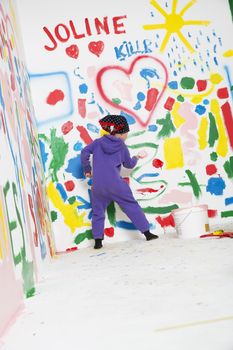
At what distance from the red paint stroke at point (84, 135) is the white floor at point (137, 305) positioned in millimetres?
1056

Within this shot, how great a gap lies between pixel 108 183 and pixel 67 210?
0.40 meters

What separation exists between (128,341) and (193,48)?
97.7 inches

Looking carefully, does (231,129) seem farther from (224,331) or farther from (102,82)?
(224,331)

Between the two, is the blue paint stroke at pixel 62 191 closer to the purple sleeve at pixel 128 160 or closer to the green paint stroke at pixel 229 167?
the purple sleeve at pixel 128 160

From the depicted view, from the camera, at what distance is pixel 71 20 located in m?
2.95

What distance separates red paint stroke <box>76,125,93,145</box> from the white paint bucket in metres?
0.83

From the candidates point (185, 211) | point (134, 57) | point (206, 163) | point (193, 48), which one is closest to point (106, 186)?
point (185, 211)

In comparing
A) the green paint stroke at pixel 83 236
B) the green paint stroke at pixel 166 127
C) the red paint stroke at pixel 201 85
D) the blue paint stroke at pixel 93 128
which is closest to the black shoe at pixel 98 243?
the green paint stroke at pixel 83 236

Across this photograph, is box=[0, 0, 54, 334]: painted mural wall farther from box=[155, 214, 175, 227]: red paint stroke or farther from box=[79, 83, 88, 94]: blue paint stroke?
box=[155, 214, 175, 227]: red paint stroke

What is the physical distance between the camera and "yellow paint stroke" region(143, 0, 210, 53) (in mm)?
3002

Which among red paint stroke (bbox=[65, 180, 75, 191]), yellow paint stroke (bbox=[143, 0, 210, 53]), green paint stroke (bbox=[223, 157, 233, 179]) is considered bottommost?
green paint stroke (bbox=[223, 157, 233, 179])

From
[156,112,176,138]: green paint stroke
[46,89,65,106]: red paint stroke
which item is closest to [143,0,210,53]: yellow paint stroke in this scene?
[156,112,176,138]: green paint stroke

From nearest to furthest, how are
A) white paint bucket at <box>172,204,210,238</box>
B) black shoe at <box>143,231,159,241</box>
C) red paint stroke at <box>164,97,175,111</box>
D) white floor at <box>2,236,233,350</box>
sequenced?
white floor at <box>2,236,233,350</box>, white paint bucket at <box>172,204,210,238</box>, black shoe at <box>143,231,159,241</box>, red paint stroke at <box>164,97,175,111</box>

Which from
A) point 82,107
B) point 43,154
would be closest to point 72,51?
point 82,107
